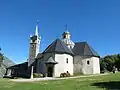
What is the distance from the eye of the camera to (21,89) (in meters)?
24.0

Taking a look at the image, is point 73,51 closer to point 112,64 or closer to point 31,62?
point 31,62

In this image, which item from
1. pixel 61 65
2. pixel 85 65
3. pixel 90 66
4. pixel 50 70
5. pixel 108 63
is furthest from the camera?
pixel 108 63

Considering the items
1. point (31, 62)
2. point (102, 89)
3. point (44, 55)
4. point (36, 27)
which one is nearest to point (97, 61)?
point (44, 55)

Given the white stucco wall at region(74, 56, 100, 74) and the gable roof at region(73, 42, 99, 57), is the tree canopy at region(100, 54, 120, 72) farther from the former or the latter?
the white stucco wall at region(74, 56, 100, 74)

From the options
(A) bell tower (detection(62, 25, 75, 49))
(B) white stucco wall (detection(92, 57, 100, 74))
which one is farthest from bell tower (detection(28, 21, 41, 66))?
(B) white stucco wall (detection(92, 57, 100, 74))

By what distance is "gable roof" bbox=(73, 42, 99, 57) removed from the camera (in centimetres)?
5972

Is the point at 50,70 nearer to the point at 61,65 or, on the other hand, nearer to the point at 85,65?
the point at 61,65

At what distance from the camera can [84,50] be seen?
6094cm

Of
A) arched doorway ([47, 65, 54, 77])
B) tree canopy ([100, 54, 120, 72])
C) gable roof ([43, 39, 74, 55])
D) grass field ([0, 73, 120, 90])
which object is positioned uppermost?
gable roof ([43, 39, 74, 55])

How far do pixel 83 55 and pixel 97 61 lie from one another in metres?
4.89

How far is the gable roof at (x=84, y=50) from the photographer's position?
196 feet

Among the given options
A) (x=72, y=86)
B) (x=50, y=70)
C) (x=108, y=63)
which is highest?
(x=108, y=63)

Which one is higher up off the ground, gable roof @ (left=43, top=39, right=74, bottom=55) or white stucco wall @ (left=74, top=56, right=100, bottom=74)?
gable roof @ (left=43, top=39, right=74, bottom=55)

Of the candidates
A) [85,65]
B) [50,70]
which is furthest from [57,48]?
[85,65]
